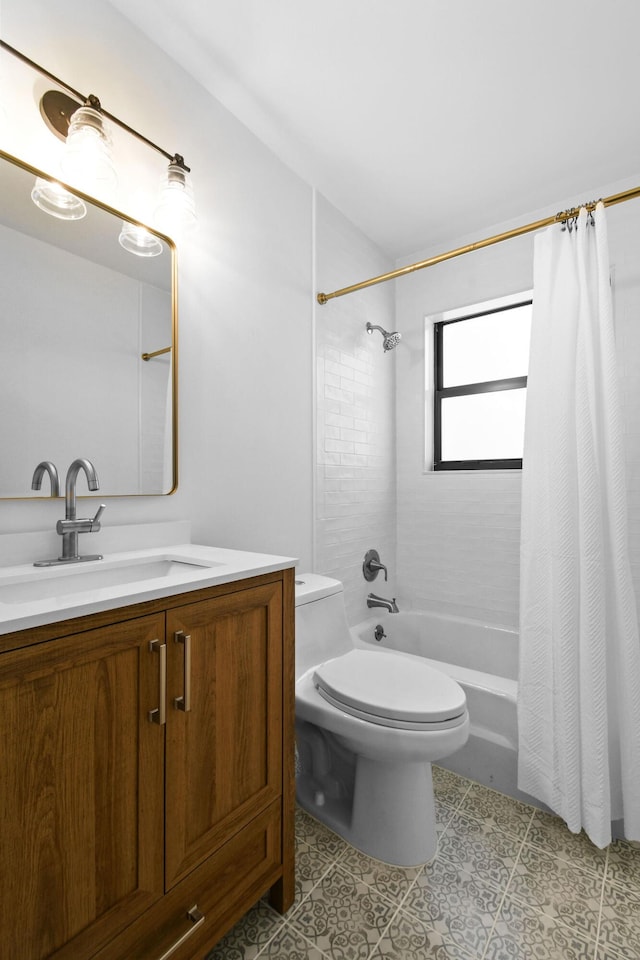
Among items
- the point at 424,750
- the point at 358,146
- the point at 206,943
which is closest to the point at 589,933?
the point at 424,750

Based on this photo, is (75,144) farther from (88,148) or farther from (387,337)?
(387,337)

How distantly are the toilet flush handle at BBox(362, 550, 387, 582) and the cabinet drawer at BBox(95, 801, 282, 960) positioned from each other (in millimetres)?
1348

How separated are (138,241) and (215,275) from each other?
300 mm

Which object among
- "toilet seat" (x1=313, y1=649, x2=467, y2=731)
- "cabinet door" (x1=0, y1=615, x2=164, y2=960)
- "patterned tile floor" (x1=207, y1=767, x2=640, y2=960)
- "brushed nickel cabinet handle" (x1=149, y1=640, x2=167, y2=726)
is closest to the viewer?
"cabinet door" (x1=0, y1=615, x2=164, y2=960)

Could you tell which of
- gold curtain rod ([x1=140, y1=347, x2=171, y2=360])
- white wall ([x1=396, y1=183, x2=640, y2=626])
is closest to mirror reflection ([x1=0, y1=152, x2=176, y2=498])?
gold curtain rod ([x1=140, y1=347, x2=171, y2=360])

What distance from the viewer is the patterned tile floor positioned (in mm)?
1086

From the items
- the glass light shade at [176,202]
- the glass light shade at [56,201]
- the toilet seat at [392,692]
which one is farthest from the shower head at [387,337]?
the toilet seat at [392,692]

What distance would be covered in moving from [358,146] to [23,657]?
6.91ft

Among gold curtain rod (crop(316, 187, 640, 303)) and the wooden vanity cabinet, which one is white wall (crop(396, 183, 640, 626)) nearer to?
gold curtain rod (crop(316, 187, 640, 303))

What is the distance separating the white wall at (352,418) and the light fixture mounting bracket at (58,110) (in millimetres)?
1120

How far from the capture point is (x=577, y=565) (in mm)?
1501

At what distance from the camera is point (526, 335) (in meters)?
2.45

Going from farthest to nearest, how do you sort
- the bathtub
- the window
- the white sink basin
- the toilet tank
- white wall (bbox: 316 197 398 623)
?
the window < white wall (bbox: 316 197 398 623) < the bathtub < the toilet tank < the white sink basin

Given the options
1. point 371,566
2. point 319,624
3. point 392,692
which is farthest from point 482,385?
point 392,692
